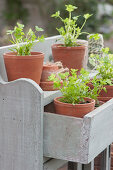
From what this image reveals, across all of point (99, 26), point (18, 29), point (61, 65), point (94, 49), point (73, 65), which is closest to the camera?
point (18, 29)

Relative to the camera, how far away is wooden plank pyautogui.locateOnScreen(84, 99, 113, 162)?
1555 millimetres

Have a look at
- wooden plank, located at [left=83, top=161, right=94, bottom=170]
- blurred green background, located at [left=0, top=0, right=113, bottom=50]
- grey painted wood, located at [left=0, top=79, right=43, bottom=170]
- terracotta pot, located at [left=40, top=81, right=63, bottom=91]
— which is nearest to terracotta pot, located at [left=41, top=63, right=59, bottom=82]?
terracotta pot, located at [left=40, top=81, right=63, bottom=91]

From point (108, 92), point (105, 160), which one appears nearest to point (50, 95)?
point (108, 92)

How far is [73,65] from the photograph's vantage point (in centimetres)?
215

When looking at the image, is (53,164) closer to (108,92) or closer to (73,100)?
(73,100)

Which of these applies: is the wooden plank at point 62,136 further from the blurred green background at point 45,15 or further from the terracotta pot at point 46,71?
the blurred green background at point 45,15

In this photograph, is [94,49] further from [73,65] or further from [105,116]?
[105,116]

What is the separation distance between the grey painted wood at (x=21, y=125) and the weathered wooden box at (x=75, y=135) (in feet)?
0.13

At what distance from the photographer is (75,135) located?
1.57 metres

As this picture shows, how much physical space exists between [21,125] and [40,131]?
0.30ft

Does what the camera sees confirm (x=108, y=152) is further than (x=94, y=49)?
No

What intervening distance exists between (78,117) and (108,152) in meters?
0.69

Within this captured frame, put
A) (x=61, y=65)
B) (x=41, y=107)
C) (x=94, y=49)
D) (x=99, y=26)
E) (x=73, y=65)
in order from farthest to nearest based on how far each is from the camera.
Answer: (x=99, y=26)
(x=94, y=49)
(x=73, y=65)
(x=61, y=65)
(x=41, y=107)

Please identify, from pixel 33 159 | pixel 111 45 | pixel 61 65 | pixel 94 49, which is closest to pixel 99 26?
pixel 111 45
